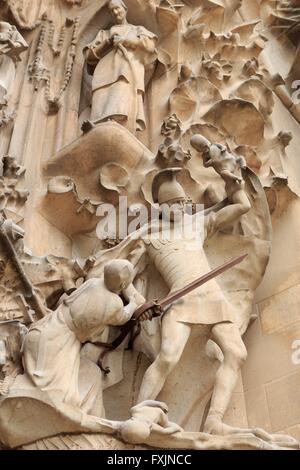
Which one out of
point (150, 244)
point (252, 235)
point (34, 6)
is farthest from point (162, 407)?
point (34, 6)

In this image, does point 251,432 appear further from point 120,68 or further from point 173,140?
point 120,68

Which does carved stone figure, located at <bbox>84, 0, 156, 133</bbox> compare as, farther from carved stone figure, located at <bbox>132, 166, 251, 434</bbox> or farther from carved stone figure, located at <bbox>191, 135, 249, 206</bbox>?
carved stone figure, located at <bbox>132, 166, 251, 434</bbox>

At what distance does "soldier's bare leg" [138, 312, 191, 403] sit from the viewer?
12.8 ft

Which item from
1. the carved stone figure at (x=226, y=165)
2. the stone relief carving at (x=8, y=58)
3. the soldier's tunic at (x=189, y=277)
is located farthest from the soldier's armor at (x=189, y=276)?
the stone relief carving at (x=8, y=58)

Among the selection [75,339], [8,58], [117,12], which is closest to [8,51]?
[8,58]

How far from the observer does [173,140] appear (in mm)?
5156

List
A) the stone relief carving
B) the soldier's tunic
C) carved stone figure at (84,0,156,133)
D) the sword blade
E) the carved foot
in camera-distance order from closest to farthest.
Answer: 1. the carved foot
2. the sword blade
3. the soldier's tunic
4. the stone relief carving
5. carved stone figure at (84,0,156,133)

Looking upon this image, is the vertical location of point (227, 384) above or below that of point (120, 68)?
below

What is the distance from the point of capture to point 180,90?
5688mm

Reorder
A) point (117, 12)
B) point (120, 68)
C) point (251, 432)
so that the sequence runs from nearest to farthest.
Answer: point (251, 432)
point (120, 68)
point (117, 12)

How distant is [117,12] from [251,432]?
384 centimetres

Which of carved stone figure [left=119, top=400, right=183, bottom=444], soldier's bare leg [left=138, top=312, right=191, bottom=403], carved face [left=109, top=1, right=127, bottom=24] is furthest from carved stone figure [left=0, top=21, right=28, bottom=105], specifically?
carved stone figure [left=119, top=400, right=183, bottom=444]

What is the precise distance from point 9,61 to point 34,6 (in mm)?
1324
